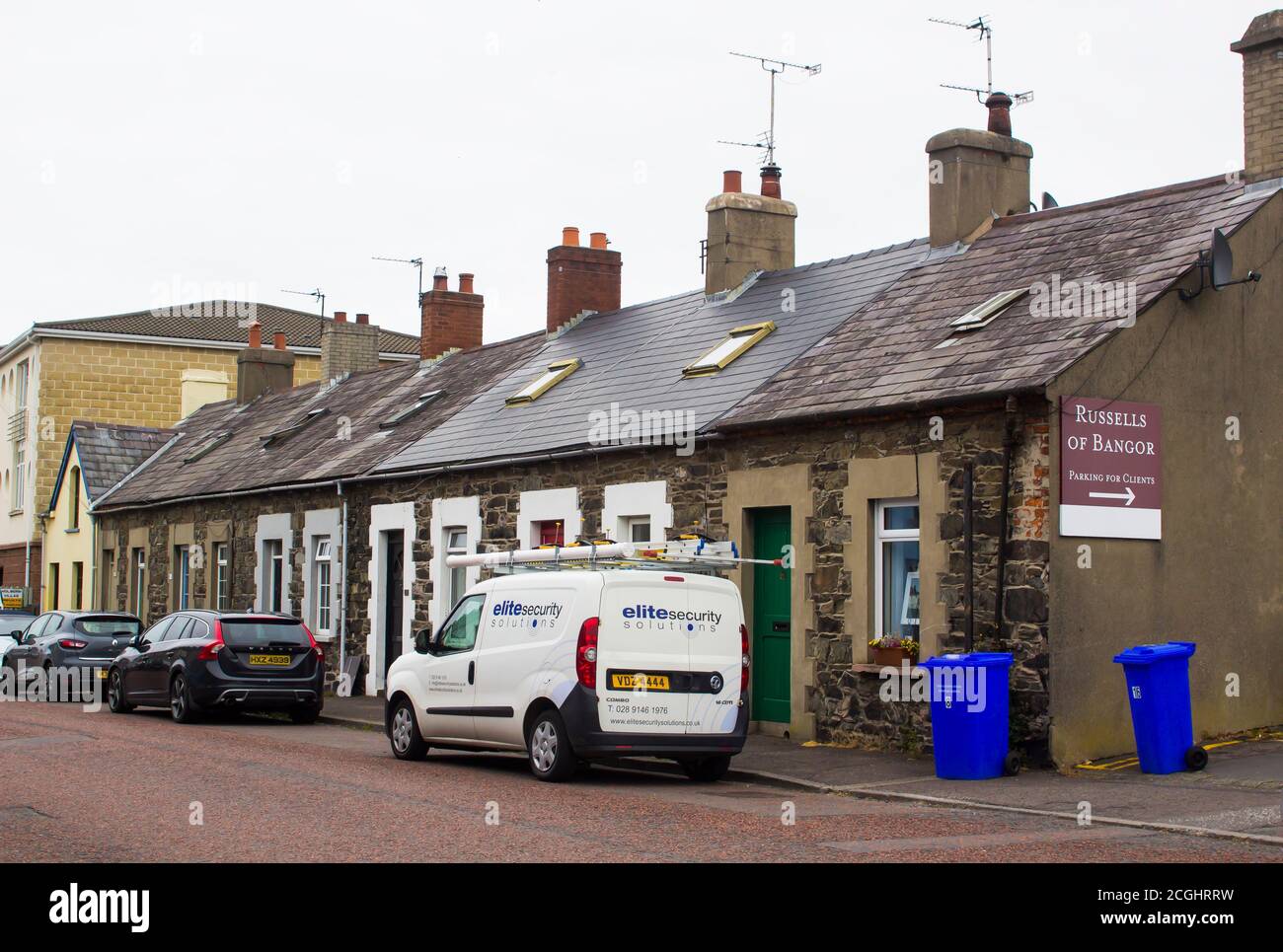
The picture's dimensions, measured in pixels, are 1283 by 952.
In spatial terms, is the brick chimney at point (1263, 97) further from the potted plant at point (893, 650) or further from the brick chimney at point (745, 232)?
the brick chimney at point (745, 232)

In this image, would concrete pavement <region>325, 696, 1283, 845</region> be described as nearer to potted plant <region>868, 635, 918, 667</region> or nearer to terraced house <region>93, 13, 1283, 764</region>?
terraced house <region>93, 13, 1283, 764</region>

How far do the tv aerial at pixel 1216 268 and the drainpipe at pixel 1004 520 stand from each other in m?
2.40

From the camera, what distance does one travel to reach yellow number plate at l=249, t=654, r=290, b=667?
2073cm

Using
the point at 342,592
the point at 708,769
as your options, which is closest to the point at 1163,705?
the point at 708,769

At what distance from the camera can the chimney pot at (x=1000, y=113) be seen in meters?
21.1

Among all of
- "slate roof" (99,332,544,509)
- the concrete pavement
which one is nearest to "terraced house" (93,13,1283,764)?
the concrete pavement

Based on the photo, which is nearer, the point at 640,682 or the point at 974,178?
the point at 640,682

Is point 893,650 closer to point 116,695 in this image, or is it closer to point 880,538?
point 880,538

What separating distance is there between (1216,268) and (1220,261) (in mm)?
78

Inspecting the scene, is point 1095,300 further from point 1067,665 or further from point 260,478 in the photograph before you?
point 260,478

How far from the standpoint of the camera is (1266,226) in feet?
54.3

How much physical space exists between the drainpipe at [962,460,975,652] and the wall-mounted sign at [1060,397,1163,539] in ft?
3.06

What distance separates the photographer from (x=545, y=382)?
25.1 metres
